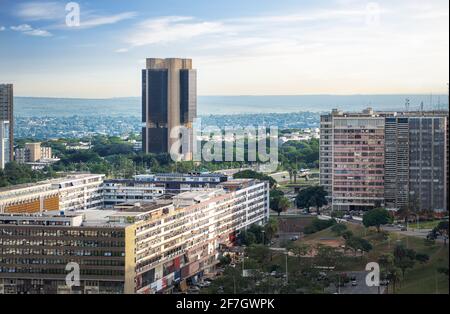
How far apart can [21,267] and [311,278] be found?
229 centimetres

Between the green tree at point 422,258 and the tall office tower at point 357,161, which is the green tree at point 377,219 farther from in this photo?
the green tree at point 422,258

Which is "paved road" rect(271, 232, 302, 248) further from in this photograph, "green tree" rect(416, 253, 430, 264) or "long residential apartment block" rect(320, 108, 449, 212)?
"green tree" rect(416, 253, 430, 264)

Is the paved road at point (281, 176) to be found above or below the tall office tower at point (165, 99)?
below

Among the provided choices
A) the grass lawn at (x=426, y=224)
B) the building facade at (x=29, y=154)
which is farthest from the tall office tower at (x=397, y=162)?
the building facade at (x=29, y=154)

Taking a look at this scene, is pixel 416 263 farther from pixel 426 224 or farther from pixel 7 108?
pixel 7 108

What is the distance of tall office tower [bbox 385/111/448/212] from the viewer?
995 cm

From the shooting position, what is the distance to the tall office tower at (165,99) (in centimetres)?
1952

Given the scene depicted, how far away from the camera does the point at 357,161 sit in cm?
1158

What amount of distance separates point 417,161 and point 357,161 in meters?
1.34

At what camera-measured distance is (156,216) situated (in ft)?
23.9

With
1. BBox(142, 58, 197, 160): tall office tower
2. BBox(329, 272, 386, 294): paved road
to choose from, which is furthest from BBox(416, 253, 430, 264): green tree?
BBox(142, 58, 197, 160): tall office tower

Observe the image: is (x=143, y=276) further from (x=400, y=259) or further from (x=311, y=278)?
(x=400, y=259)

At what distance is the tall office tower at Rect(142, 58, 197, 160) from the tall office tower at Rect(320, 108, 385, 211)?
8004 millimetres

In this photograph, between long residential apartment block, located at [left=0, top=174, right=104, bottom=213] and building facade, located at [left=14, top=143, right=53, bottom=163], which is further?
building facade, located at [left=14, top=143, right=53, bottom=163]
